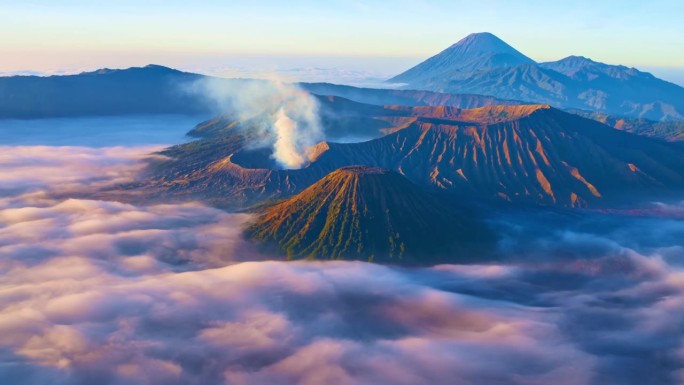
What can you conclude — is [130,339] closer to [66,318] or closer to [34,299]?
[66,318]

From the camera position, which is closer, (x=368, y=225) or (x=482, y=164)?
(x=368, y=225)

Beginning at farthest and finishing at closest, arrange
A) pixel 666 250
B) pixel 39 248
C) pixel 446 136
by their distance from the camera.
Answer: pixel 446 136 → pixel 666 250 → pixel 39 248

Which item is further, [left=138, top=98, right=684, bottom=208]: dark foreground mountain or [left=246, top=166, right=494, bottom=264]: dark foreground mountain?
[left=138, top=98, right=684, bottom=208]: dark foreground mountain

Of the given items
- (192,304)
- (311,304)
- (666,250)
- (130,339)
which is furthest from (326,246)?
(666,250)

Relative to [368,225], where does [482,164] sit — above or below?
above
